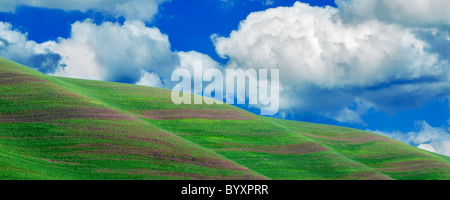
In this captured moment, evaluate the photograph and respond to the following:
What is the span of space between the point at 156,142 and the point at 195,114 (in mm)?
14713

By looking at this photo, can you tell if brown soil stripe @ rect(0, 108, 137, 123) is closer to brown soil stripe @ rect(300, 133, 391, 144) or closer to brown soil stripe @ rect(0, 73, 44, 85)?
brown soil stripe @ rect(0, 73, 44, 85)

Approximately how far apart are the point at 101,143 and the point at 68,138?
3132mm

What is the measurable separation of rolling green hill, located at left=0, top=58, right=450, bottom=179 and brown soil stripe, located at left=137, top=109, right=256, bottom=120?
13 cm

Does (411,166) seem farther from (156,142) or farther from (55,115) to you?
(55,115)

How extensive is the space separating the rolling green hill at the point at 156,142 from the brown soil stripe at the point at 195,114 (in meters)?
0.13

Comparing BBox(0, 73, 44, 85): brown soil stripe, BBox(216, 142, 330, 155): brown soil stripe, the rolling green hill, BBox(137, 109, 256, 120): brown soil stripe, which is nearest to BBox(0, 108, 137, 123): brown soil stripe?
the rolling green hill

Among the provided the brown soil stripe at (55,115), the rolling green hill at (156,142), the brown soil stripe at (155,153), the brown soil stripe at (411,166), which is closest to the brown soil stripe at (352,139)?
the rolling green hill at (156,142)

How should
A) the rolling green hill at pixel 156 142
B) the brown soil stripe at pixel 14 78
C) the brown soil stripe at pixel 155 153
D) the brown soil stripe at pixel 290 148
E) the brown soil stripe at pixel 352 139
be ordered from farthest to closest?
1. the brown soil stripe at pixel 352 139
2. the brown soil stripe at pixel 14 78
3. the brown soil stripe at pixel 290 148
4. the brown soil stripe at pixel 155 153
5. the rolling green hill at pixel 156 142

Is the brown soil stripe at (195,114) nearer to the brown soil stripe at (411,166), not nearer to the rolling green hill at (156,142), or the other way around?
the rolling green hill at (156,142)

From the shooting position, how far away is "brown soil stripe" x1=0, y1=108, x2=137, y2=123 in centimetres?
4722

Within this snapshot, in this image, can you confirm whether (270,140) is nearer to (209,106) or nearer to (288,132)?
(288,132)

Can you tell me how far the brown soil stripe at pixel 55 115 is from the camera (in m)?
47.2

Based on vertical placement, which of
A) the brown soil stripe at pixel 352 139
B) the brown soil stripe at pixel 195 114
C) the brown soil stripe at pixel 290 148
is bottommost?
the brown soil stripe at pixel 290 148
